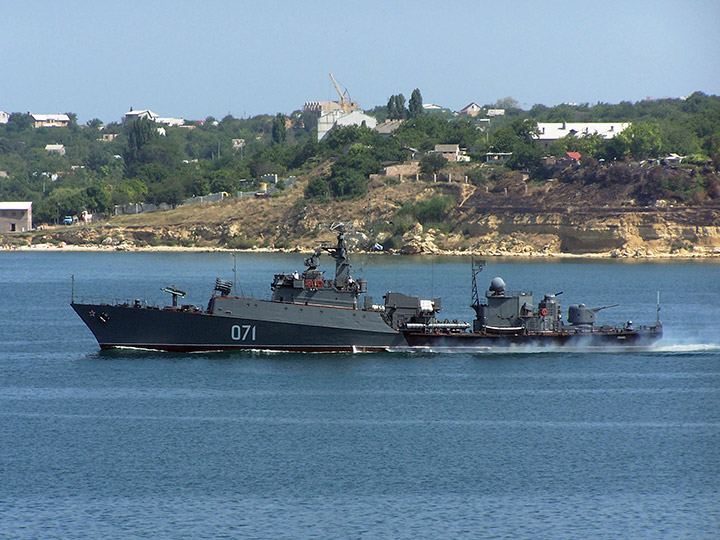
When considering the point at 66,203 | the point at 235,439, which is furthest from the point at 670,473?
the point at 66,203

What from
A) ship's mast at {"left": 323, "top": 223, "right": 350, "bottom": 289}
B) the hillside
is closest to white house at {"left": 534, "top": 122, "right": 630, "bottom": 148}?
the hillside

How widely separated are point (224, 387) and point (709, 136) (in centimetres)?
13267

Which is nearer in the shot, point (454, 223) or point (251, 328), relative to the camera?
point (251, 328)

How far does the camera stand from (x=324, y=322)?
57188mm

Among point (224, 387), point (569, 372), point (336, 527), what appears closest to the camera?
point (336, 527)

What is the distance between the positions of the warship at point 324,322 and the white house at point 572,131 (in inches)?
4650

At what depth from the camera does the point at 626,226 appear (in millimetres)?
144000

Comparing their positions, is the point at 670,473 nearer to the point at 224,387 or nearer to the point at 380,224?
the point at 224,387

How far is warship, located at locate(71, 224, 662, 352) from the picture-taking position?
56.9 m

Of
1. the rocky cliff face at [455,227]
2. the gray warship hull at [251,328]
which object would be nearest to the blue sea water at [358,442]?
the gray warship hull at [251,328]

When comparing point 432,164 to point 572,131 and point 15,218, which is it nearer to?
point 572,131

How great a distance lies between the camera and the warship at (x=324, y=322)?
187ft

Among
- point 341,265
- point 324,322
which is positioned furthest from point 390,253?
point 324,322

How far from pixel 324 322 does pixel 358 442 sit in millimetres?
16209
